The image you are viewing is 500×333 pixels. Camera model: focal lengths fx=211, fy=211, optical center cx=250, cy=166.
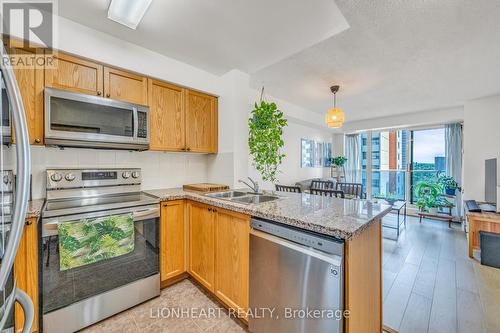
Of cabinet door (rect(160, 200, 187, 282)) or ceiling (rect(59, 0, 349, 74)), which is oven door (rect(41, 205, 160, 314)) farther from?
ceiling (rect(59, 0, 349, 74))

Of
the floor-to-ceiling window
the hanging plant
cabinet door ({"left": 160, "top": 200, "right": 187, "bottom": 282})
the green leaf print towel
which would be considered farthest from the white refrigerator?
the floor-to-ceiling window

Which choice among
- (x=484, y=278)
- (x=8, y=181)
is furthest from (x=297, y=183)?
(x=8, y=181)

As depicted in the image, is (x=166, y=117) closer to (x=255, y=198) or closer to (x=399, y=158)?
(x=255, y=198)

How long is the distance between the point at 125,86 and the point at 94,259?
1590mm

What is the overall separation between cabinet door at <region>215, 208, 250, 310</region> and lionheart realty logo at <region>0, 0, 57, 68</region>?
6.28 ft

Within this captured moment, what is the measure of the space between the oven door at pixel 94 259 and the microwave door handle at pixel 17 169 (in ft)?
3.44

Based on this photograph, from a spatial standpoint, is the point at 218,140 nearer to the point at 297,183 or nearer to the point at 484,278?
the point at 297,183

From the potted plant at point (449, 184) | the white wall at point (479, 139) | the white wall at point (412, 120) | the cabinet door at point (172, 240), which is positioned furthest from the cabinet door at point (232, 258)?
the white wall at point (412, 120)

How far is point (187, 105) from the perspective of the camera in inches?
100

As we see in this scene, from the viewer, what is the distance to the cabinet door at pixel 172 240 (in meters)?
2.04

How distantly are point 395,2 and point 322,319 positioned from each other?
2.24 metres

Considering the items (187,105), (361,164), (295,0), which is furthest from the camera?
(361,164)

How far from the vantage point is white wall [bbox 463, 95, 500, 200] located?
374cm

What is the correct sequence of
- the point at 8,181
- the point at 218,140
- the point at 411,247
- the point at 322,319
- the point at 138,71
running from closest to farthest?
1. the point at 8,181
2. the point at 322,319
3. the point at 138,71
4. the point at 218,140
5. the point at 411,247
